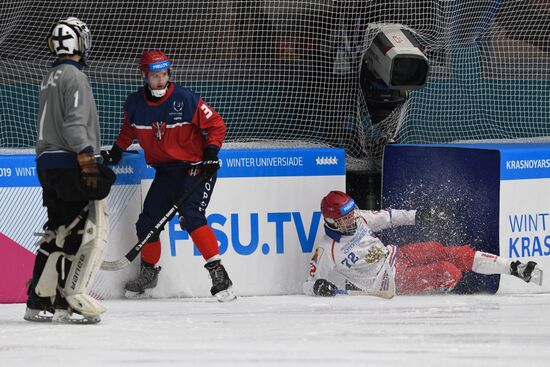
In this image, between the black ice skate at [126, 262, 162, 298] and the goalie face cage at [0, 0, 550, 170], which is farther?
the goalie face cage at [0, 0, 550, 170]

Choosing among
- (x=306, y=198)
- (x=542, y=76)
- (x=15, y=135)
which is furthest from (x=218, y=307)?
(x=542, y=76)

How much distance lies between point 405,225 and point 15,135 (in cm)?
250

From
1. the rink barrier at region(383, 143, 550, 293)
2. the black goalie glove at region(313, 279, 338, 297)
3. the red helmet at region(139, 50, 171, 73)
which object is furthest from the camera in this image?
the rink barrier at region(383, 143, 550, 293)

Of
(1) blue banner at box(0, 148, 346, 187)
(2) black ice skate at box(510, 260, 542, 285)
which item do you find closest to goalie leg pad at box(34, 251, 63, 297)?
(1) blue banner at box(0, 148, 346, 187)

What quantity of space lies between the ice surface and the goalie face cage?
1.51 m

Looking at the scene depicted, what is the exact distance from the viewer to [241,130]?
7.94 meters

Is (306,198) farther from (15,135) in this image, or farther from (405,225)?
(15,135)

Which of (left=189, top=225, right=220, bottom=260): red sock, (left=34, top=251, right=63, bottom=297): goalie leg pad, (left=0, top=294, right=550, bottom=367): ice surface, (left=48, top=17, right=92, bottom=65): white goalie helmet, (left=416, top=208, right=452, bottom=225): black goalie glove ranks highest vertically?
(left=48, top=17, right=92, bottom=65): white goalie helmet

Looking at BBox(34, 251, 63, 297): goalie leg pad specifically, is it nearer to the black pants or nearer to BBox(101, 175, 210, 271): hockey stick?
the black pants

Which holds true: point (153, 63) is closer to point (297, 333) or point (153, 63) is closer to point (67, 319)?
point (67, 319)

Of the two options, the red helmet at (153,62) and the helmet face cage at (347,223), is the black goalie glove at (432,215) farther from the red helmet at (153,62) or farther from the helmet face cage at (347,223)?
the red helmet at (153,62)

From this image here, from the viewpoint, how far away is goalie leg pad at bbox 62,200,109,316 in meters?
5.68

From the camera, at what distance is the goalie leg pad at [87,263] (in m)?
5.68

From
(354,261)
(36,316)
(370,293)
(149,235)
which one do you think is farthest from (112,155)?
(370,293)
